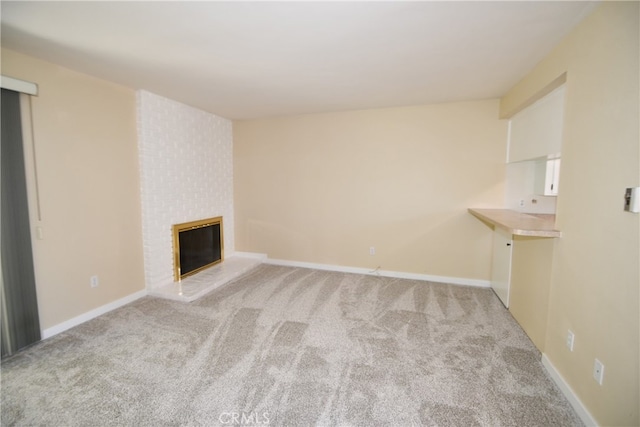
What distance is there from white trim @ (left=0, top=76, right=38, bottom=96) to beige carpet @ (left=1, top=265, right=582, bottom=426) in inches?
81.0

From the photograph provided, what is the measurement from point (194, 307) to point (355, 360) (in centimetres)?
188

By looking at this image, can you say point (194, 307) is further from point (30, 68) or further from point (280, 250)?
point (30, 68)

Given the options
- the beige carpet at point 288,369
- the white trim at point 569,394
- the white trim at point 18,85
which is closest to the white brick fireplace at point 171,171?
the beige carpet at point 288,369

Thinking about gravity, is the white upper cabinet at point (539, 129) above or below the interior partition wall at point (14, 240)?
above

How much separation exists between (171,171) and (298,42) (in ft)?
8.05

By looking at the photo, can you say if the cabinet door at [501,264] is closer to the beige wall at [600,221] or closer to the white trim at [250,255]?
the beige wall at [600,221]

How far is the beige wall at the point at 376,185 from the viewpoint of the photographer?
361cm

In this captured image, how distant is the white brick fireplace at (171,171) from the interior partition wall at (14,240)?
3.58 ft

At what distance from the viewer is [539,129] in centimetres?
253

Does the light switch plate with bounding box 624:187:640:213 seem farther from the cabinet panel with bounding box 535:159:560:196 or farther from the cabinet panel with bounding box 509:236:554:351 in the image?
the cabinet panel with bounding box 535:159:560:196

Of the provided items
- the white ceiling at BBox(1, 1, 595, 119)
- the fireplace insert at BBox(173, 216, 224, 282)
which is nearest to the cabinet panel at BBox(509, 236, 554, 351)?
the white ceiling at BBox(1, 1, 595, 119)

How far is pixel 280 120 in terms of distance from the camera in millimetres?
4406

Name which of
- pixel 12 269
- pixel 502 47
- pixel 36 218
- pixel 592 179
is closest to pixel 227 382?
pixel 12 269

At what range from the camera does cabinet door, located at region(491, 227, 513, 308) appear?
3021 millimetres
